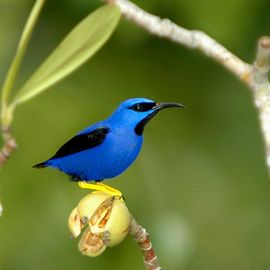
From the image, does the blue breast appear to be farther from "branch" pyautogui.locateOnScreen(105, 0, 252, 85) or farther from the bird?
"branch" pyautogui.locateOnScreen(105, 0, 252, 85)

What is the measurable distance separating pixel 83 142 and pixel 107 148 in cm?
3

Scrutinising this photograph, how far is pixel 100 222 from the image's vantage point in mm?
752

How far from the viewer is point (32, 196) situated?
5.23 ft

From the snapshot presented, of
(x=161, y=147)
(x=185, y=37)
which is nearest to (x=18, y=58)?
(x=185, y=37)

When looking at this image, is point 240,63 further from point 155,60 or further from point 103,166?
point 155,60

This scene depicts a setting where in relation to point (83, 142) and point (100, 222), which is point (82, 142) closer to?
point (83, 142)

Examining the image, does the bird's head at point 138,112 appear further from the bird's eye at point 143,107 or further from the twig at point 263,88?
the twig at point 263,88

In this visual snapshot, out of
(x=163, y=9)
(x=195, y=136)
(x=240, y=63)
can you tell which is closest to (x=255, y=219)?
(x=195, y=136)

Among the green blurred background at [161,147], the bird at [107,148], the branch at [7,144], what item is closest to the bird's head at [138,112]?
the bird at [107,148]

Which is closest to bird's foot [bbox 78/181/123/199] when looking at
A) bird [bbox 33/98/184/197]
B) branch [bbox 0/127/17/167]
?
bird [bbox 33/98/184/197]

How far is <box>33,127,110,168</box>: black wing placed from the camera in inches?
34.8

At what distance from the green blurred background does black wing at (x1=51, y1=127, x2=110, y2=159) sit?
2.05ft

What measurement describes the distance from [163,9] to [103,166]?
0.75 m

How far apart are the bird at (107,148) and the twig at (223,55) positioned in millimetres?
141
